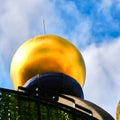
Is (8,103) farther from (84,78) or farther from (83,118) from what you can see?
(84,78)

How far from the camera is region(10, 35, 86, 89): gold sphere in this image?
18297 mm

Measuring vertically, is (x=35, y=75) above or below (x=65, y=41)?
below

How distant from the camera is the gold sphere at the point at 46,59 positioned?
18.3 metres

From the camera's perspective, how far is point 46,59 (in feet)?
60.1

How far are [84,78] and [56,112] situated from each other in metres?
8.13

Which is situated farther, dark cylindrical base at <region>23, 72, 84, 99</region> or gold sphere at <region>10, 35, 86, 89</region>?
gold sphere at <region>10, 35, 86, 89</region>

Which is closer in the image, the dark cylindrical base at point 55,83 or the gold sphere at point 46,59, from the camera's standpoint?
the dark cylindrical base at point 55,83

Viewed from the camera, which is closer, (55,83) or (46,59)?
(55,83)

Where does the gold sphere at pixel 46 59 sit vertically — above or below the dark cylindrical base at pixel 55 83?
above

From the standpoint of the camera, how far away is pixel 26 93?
1132 cm

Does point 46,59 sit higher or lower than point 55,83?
higher

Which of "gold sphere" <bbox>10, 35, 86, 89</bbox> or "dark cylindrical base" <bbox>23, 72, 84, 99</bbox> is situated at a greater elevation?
"gold sphere" <bbox>10, 35, 86, 89</bbox>

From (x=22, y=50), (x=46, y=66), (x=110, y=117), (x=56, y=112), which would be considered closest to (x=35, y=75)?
(x=46, y=66)

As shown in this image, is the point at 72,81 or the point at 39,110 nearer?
the point at 39,110
